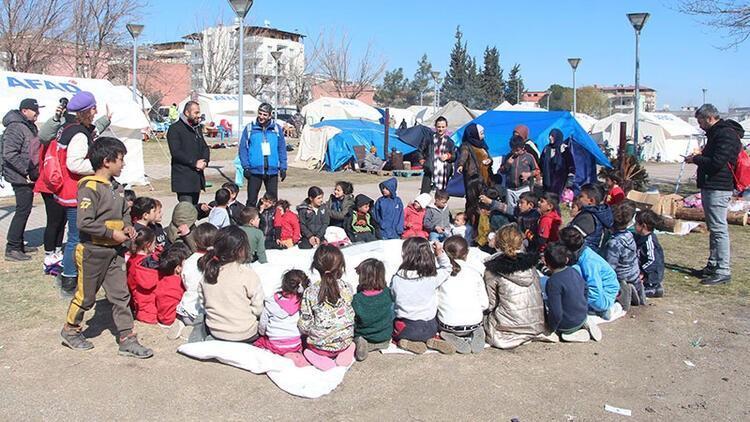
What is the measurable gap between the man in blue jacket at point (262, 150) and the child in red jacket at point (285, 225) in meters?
0.54

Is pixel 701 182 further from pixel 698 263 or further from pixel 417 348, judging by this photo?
pixel 417 348

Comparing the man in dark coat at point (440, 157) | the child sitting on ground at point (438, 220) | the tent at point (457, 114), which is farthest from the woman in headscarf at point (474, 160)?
the tent at point (457, 114)

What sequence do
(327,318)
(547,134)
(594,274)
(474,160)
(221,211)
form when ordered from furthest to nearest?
(547,134) → (474,160) → (221,211) → (594,274) → (327,318)

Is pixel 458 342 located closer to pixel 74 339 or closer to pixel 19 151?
pixel 74 339

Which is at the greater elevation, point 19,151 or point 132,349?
point 19,151

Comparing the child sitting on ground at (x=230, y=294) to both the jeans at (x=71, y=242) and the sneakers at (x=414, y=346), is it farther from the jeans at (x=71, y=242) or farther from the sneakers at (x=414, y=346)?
the jeans at (x=71, y=242)

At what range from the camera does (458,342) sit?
16.9 ft

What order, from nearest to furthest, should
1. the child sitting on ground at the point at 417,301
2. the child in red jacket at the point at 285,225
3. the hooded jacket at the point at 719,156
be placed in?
the child sitting on ground at the point at 417,301 → the hooded jacket at the point at 719,156 → the child in red jacket at the point at 285,225

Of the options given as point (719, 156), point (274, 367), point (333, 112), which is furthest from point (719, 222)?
point (333, 112)

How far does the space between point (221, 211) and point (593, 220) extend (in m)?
4.03

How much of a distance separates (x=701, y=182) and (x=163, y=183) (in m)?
12.8

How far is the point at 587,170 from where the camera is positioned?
12953 millimetres

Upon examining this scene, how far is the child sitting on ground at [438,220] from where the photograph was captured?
8.11 metres

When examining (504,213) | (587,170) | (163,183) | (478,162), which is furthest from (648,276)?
(163,183)
